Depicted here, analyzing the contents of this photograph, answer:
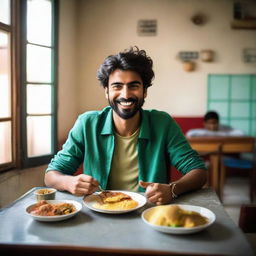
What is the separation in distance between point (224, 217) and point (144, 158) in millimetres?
626

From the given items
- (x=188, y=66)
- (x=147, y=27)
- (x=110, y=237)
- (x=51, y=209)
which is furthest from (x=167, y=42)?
(x=110, y=237)

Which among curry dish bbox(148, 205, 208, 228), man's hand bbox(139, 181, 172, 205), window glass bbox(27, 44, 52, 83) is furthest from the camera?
window glass bbox(27, 44, 52, 83)

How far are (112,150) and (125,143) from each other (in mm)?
94

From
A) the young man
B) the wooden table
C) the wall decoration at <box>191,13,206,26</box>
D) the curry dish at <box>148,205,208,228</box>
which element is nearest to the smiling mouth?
the young man

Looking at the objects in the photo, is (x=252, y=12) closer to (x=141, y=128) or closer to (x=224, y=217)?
(x=141, y=128)

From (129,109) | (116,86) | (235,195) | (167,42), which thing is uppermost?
(167,42)

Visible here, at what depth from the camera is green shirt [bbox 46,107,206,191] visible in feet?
5.63

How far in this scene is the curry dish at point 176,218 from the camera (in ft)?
3.47

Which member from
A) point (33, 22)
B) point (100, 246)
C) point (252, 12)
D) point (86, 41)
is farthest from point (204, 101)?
point (100, 246)

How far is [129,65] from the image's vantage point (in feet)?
5.74

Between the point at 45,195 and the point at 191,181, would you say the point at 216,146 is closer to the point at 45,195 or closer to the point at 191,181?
the point at 191,181

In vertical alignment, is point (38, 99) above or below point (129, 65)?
below

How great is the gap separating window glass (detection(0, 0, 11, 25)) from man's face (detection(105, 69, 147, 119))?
143 cm

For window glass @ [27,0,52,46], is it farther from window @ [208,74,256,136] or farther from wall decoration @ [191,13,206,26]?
window @ [208,74,256,136]
